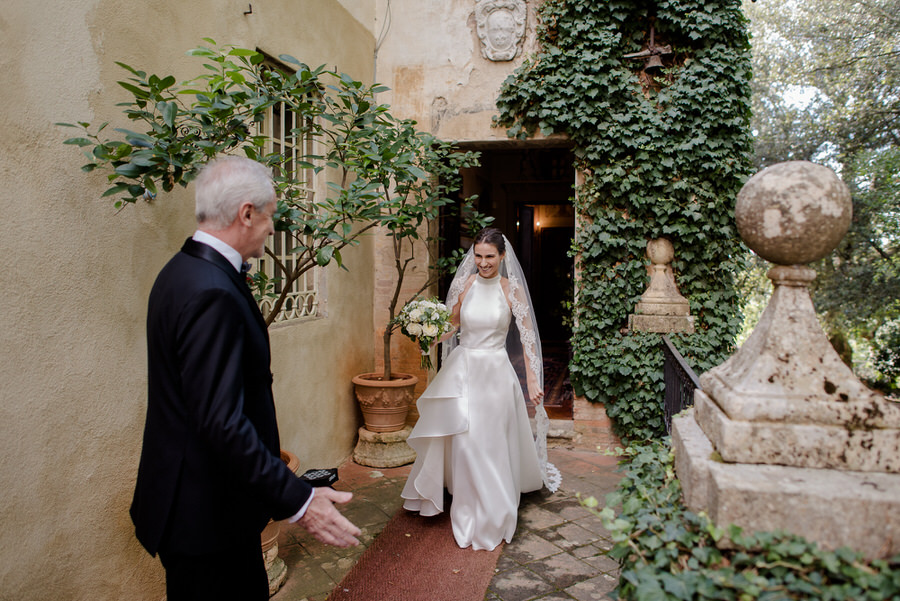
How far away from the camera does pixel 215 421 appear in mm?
1706

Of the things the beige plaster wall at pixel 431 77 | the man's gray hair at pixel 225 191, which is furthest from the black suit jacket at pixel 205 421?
the beige plaster wall at pixel 431 77

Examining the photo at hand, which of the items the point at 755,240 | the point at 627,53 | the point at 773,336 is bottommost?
the point at 773,336

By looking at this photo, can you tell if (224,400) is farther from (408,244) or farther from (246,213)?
(408,244)

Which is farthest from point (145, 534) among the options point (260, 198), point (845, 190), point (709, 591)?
point (845, 190)

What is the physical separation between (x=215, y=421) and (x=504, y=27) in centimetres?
586

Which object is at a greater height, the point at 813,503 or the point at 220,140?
the point at 220,140

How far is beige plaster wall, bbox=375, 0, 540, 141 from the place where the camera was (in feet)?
21.2

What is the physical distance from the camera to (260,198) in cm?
199

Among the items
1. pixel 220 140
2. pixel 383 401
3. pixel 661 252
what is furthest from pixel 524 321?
pixel 220 140

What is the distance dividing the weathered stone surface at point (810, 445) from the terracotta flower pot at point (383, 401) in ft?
14.5

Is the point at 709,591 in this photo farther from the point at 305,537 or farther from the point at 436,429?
the point at 305,537

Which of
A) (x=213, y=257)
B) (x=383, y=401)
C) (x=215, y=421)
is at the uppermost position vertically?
(x=213, y=257)

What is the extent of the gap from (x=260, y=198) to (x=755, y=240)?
1.60m

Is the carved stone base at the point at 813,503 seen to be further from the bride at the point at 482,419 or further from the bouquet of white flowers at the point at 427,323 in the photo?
the bouquet of white flowers at the point at 427,323
